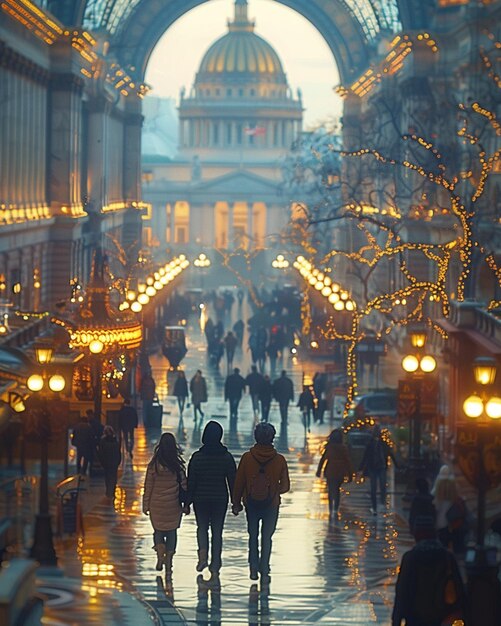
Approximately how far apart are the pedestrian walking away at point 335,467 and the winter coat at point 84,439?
4338mm

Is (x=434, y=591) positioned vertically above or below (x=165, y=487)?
below

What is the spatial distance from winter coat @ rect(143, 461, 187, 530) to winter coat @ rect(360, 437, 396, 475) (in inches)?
344

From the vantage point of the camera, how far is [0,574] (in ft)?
40.4

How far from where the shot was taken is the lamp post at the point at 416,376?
1209 inches

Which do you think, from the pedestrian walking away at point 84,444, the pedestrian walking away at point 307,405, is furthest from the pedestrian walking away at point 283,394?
the pedestrian walking away at point 84,444

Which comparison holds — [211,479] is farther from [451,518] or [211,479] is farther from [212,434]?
[451,518]

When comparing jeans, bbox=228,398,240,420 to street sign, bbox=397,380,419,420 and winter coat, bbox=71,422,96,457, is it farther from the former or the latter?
winter coat, bbox=71,422,96,457

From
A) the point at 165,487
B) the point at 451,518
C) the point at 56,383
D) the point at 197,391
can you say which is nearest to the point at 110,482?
the point at 56,383

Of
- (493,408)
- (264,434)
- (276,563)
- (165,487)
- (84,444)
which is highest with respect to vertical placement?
(493,408)

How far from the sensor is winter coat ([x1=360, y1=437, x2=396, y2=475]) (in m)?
28.7

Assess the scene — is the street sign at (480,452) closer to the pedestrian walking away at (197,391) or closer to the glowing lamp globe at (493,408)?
the glowing lamp globe at (493,408)

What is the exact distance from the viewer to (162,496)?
2008 centimetres

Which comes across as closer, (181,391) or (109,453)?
(109,453)

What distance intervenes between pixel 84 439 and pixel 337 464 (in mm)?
4768
